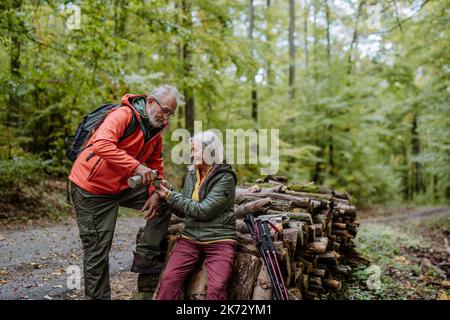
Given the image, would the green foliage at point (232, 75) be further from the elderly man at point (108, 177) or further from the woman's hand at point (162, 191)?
the woman's hand at point (162, 191)

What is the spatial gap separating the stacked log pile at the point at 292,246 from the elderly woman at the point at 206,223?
0.82 feet

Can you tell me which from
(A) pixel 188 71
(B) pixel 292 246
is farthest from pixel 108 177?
(A) pixel 188 71

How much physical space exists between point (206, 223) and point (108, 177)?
116cm

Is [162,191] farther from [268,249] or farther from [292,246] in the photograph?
[292,246]

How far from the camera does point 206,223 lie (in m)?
3.98

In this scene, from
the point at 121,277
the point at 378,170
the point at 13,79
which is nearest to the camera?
the point at 121,277

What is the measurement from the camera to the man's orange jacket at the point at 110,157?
3750mm

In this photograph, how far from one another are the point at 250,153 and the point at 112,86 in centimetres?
646

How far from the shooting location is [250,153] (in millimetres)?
15180

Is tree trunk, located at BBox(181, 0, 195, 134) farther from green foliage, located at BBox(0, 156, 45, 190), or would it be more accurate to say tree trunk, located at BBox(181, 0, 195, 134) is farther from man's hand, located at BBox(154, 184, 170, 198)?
man's hand, located at BBox(154, 184, 170, 198)
